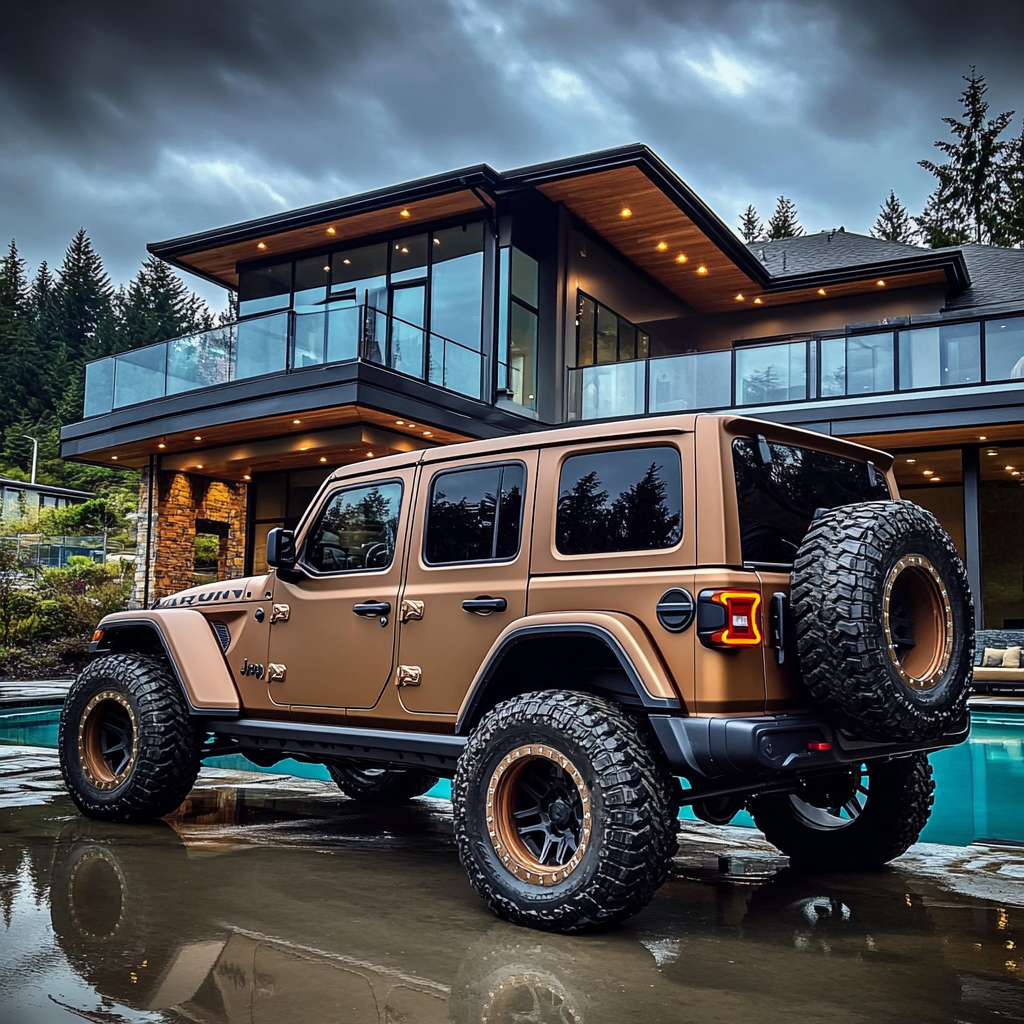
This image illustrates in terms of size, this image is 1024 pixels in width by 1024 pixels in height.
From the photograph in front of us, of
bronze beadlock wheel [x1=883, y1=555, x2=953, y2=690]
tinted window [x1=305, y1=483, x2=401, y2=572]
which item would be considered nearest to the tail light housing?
bronze beadlock wheel [x1=883, y1=555, x2=953, y2=690]

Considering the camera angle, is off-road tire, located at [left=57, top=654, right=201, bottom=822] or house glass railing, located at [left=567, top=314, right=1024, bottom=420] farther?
house glass railing, located at [left=567, top=314, right=1024, bottom=420]

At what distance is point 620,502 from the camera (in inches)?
177

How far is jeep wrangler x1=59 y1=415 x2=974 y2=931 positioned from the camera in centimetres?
393

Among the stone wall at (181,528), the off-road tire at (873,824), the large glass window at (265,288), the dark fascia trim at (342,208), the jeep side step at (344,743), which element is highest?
the dark fascia trim at (342,208)

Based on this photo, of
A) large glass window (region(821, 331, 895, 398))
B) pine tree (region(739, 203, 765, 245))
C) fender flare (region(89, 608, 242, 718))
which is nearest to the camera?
fender flare (region(89, 608, 242, 718))

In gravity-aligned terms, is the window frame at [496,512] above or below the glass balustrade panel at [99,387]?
Answer: below

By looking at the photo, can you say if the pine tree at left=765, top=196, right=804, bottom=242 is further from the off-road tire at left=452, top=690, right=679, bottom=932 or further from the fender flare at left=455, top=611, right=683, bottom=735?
the off-road tire at left=452, top=690, right=679, bottom=932

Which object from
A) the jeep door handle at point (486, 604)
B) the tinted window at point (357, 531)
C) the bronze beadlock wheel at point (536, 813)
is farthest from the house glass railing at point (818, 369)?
the bronze beadlock wheel at point (536, 813)

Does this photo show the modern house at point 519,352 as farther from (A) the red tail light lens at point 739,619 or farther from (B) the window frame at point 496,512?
(A) the red tail light lens at point 739,619

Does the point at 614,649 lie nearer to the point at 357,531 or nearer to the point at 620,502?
the point at 620,502

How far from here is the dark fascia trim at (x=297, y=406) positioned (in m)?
15.8

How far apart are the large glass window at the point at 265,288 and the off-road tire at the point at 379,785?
54.4ft

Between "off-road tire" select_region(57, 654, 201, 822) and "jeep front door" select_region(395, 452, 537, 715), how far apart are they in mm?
1792

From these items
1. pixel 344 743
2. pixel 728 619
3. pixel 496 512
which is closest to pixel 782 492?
pixel 728 619
